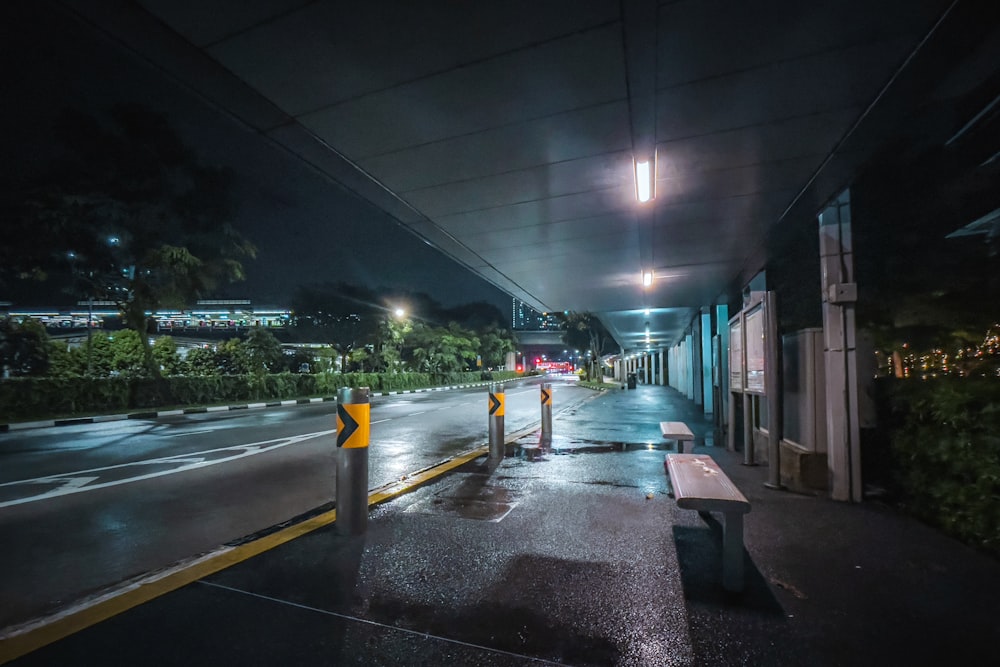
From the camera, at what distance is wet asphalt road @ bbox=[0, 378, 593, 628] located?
3.62 meters

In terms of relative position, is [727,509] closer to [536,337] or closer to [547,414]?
[547,414]

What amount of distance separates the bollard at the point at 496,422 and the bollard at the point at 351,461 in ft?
11.0

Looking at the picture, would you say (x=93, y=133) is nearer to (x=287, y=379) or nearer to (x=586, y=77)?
(x=287, y=379)

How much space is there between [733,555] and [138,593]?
12.2 feet

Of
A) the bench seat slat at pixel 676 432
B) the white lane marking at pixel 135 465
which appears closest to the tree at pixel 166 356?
the white lane marking at pixel 135 465

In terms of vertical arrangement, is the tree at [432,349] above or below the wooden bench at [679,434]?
above

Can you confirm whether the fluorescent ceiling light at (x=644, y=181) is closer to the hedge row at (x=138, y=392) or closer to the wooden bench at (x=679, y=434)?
the wooden bench at (x=679, y=434)

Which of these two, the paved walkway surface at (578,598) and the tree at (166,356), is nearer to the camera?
the paved walkway surface at (578,598)

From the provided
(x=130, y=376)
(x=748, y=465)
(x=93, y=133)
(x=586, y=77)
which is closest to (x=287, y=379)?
(x=130, y=376)

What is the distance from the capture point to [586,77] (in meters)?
3.30

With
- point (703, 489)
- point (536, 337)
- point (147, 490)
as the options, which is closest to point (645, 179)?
point (703, 489)

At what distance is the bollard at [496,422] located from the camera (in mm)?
7262

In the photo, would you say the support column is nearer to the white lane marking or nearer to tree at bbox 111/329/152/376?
the white lane marking

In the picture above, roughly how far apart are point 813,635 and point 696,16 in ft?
11.3
